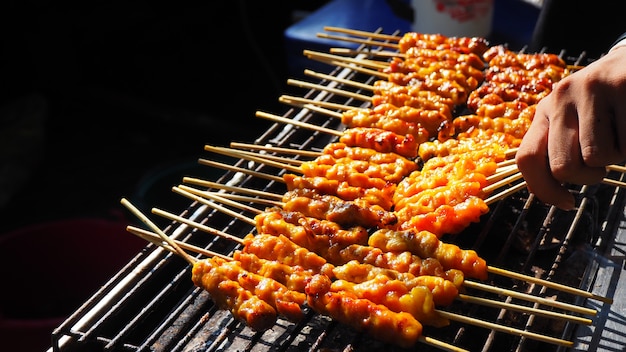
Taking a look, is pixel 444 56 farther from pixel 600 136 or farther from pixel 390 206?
pixel 600 136

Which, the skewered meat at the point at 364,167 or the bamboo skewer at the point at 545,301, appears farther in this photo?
the skewered meat at the point at 364,167

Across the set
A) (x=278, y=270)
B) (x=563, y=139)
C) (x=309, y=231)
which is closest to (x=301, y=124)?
A: (x=309, y=231)

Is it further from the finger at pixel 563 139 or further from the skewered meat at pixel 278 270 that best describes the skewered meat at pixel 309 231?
the finger at pixel 563 139

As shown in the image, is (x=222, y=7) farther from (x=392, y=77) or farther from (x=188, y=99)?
(x=392, y=77)

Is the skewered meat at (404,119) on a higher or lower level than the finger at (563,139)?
higher

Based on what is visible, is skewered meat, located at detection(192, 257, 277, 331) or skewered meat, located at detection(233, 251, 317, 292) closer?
skewered meat, located at detection(192, 257, 277, 331)

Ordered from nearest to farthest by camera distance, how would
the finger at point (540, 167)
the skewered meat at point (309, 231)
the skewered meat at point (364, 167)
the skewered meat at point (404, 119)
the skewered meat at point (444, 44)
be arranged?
the finger at point (540, 167) → the skewered meat at point (309, 231) → the skewered meat at point (364, 167) → the skewered meat at point (404, 119) → the skewered meat at point (444, 44)

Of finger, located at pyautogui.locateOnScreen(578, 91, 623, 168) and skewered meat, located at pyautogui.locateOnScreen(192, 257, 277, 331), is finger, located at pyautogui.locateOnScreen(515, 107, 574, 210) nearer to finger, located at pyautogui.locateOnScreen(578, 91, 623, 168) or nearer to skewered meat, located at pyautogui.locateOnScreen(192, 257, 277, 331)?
finger, located at pyautogui.locateOnScreen(578, 91, 623, 168)

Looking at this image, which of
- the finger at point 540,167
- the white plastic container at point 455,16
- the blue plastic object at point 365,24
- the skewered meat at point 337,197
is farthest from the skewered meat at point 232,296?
the white plastic container at point 455,16

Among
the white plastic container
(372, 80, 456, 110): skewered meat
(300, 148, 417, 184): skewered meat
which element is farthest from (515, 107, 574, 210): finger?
the white plastic container
